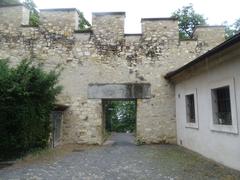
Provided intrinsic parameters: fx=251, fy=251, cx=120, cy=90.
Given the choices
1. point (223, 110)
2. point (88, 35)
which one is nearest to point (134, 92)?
point (88, 35)

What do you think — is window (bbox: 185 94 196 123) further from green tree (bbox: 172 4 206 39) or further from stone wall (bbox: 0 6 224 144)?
green tree (bbox: 172 4 206 39)

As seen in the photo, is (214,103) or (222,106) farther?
(214,103)

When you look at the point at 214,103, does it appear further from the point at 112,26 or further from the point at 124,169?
the point at 112,26

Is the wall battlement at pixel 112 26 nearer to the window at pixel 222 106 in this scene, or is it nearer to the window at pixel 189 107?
the window at pixel 189 107

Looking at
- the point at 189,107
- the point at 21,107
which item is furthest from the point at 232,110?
the point at 21,107

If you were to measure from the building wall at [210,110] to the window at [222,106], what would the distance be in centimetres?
15

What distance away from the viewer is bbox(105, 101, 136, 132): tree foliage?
68.4 feet

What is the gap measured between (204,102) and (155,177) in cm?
311

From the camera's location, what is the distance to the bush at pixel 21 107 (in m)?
6.61

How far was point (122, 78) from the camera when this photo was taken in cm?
1012

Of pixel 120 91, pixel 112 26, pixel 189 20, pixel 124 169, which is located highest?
pixel 189 20

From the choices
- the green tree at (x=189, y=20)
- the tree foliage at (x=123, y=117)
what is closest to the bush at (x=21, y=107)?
the green tree at (x=189, y=20)

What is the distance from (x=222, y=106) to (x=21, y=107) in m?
5.26

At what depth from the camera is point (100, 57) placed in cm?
1023
